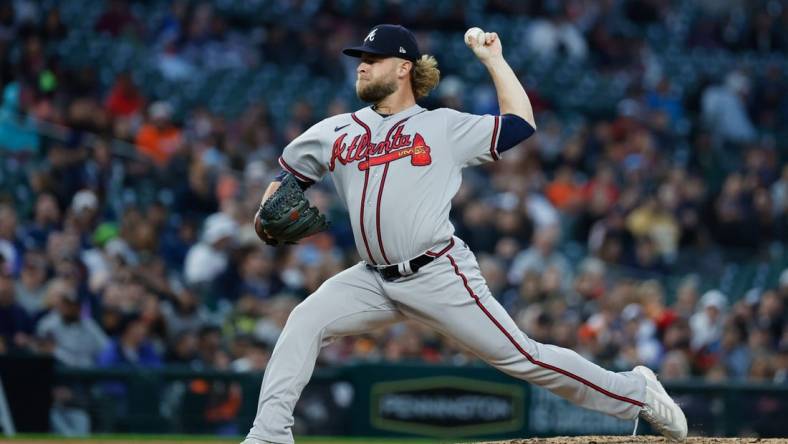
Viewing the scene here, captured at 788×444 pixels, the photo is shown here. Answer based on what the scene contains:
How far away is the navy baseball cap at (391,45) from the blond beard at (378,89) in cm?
11

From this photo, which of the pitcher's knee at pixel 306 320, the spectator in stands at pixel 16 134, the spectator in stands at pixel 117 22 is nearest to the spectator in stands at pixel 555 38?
the spectator in stands at pixel 117 22

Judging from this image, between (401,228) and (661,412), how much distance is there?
1.36 metres

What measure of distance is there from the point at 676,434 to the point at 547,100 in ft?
31.6

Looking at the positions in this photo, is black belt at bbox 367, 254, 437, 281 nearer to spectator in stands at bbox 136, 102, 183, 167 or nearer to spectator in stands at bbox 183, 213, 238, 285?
spectator in stands at bbox 183, 213, 238, 285

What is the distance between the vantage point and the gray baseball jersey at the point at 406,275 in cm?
499

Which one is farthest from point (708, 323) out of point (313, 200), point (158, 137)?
point (158, 137)

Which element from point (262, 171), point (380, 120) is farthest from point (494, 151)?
point (262, 171)

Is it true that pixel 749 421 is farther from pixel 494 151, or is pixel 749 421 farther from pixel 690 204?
pixel 494 151

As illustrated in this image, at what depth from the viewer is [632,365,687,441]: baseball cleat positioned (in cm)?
534

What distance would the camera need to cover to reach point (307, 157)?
5.23 m

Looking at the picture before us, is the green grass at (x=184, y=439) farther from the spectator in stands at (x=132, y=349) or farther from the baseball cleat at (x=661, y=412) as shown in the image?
the baseball cleat at (x=661, y=412)

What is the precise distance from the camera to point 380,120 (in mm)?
5168

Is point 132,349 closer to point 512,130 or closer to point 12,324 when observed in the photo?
point 12,324

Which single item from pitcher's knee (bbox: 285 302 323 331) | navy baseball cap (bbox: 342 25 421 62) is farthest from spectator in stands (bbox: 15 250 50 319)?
navy baseball cap (bbox: 342 25 421 62)
